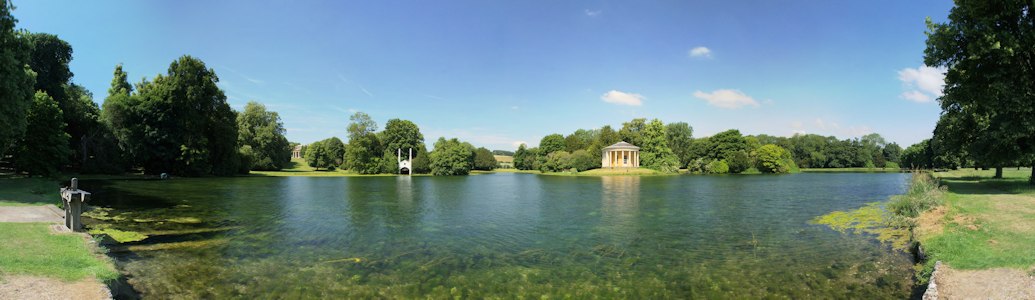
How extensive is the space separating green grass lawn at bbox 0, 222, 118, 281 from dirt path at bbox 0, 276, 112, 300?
1.00 ft

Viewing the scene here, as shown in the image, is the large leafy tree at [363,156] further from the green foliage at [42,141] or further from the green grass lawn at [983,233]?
the green grass lawn at [983,233]

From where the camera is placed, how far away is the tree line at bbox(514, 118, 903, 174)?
87125 millimetres

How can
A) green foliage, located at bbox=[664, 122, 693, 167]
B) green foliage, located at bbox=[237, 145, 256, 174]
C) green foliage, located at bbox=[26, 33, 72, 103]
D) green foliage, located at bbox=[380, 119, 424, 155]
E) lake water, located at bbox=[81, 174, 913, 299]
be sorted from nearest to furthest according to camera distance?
1. lake water, located at bbox=[81, 174, 913, 299]
2. green foliage, located at bbox=[26, 33, 72, 103]
3. green foliage, located at bbox=[237, 145, 256, 174]
4. green foliage, located at bbox=[380, 119, 424, 155]
5. green foliage, located at bbox=[664, 122, 693, 167]

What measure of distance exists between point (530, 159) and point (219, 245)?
10000 centimetres

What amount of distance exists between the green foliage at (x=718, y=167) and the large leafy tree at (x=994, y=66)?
63.5m

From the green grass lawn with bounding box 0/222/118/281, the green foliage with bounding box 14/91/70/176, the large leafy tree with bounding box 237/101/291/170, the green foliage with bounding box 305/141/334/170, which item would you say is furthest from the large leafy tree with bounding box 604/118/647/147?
the green grass lawn with bounding box 0/222/118/281

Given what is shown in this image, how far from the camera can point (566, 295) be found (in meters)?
8.93

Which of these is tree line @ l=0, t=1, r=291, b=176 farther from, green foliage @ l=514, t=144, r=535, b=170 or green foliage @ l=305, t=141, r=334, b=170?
green foliage @ l=514, t=144, r=535, b=170

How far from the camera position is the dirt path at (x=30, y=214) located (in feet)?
41.3

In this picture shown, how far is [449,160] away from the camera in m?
79.4

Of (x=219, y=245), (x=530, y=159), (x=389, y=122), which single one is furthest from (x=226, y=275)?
(x=530, y=159)

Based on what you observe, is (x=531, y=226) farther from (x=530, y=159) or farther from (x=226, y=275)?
(x=530, y=159)

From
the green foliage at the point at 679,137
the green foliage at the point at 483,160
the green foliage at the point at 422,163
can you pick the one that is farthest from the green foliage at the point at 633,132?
the green foliage at the point at 422,163

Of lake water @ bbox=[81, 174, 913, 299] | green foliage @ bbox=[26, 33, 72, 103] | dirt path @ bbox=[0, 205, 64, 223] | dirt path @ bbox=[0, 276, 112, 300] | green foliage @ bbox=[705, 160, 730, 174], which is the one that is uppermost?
green foliage @ bbox=[26, 33, 72, 103]
